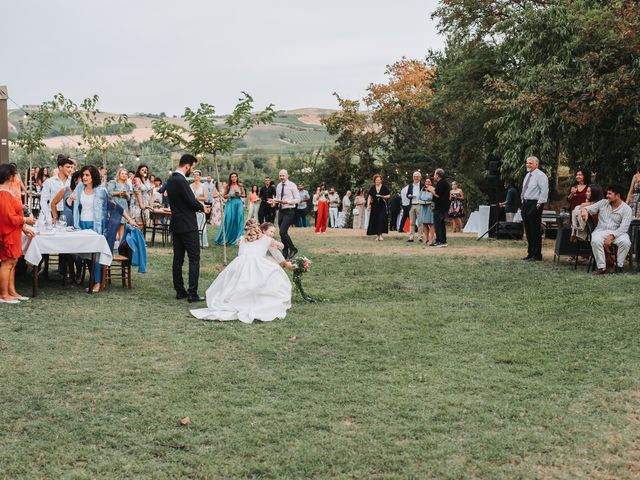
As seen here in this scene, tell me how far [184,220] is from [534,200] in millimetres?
7515

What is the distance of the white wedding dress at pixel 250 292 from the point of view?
367 inches

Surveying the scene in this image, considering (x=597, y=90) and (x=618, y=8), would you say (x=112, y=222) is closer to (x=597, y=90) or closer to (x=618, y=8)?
(x=597, y=90)

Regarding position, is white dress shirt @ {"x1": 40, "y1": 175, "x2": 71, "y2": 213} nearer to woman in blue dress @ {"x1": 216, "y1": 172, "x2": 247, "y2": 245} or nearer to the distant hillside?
woman in blue dress @ {"x1": 216, "y1": 172, "x2": 247, "y2": 245}

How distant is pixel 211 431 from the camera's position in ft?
17.0

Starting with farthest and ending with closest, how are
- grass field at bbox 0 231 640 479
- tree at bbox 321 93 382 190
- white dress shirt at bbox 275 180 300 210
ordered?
tree at bbox 321 93 382 190 → white dress shirt at bbox 275 180 300 210 → grass field at bbox 0 231 640 479

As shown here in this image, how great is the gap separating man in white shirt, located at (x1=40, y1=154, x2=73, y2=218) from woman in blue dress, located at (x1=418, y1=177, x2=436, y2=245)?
9.57 m

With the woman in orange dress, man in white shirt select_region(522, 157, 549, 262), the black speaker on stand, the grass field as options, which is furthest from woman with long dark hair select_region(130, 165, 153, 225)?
the black speaker on stand

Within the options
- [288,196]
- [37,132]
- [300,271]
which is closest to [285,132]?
[37,132]

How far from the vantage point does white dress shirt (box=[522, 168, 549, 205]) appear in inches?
576

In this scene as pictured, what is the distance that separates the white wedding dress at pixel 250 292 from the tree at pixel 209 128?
14.1 ft

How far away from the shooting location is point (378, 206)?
2156 centimetres

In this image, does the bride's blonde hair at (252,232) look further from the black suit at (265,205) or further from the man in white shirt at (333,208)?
the man in white shirt at (333,208)

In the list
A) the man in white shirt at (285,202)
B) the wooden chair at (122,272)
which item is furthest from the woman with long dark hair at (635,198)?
the wooden chair at (122,272)

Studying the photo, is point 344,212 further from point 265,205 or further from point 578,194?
point 578,194
